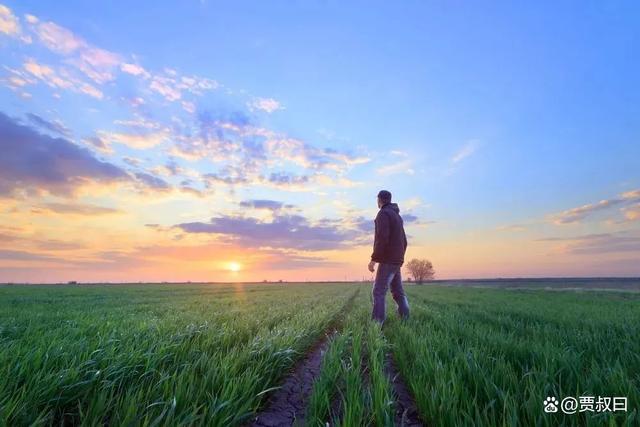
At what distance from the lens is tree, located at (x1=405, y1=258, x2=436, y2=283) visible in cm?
10919

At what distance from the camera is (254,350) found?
11.2 feet

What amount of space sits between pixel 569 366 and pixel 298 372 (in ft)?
8.81

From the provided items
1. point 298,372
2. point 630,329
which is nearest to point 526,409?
point 298,372

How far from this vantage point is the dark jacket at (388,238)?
6.65m

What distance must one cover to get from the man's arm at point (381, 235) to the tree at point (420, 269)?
110 m

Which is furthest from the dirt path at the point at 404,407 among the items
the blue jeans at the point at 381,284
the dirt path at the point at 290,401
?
the blue jeans at the point at 381,284

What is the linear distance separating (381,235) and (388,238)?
0.17 m

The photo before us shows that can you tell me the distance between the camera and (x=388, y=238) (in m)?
6.66

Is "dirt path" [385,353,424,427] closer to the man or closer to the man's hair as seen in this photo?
the man

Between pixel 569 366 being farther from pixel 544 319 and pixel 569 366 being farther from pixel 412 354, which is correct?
pixel 544 319

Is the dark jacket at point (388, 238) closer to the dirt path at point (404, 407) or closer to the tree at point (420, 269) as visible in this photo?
the dirt path at point (404, 407)

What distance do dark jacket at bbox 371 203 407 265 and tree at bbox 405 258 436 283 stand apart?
4310 inches

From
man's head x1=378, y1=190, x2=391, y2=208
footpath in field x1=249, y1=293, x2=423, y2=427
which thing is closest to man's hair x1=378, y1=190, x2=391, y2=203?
man's head x1=378, y1=190, x2=391, y2=208

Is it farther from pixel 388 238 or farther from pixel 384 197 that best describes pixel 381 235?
pixel 384 197
